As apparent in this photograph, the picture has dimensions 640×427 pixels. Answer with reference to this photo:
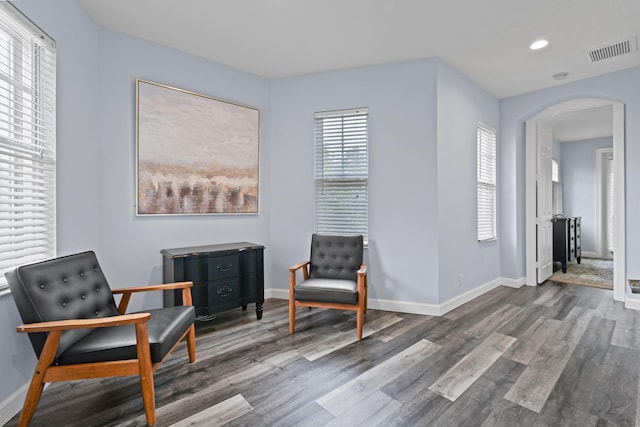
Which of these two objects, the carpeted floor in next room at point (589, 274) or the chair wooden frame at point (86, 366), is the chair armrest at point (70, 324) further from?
the carpeted floor in next room at point (589, 274)

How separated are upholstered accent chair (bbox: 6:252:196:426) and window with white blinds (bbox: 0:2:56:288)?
0.66 feet

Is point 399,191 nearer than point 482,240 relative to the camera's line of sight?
Yes

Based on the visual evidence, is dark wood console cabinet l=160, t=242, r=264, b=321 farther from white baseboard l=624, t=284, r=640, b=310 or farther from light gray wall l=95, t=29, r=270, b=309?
white baseboard l=624, t=284, r=640, b=310

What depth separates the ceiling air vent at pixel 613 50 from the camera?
3.15 m

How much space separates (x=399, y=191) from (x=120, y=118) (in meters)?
2.84

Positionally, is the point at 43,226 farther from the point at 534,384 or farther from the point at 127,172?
the point at 534,384

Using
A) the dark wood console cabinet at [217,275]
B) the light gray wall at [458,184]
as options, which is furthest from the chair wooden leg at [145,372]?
the light gray wall at [458,184]

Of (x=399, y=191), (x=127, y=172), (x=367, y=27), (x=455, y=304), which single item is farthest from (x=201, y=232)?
(x=455, y=304)

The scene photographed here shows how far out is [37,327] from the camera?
1.65m

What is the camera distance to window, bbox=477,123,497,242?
170 inches

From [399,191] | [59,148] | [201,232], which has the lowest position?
[201,232]

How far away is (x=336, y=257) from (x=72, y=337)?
2.32 m

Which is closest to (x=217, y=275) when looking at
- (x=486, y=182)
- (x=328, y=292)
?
(x=328, y=292)

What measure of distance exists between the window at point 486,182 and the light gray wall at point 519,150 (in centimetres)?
22
